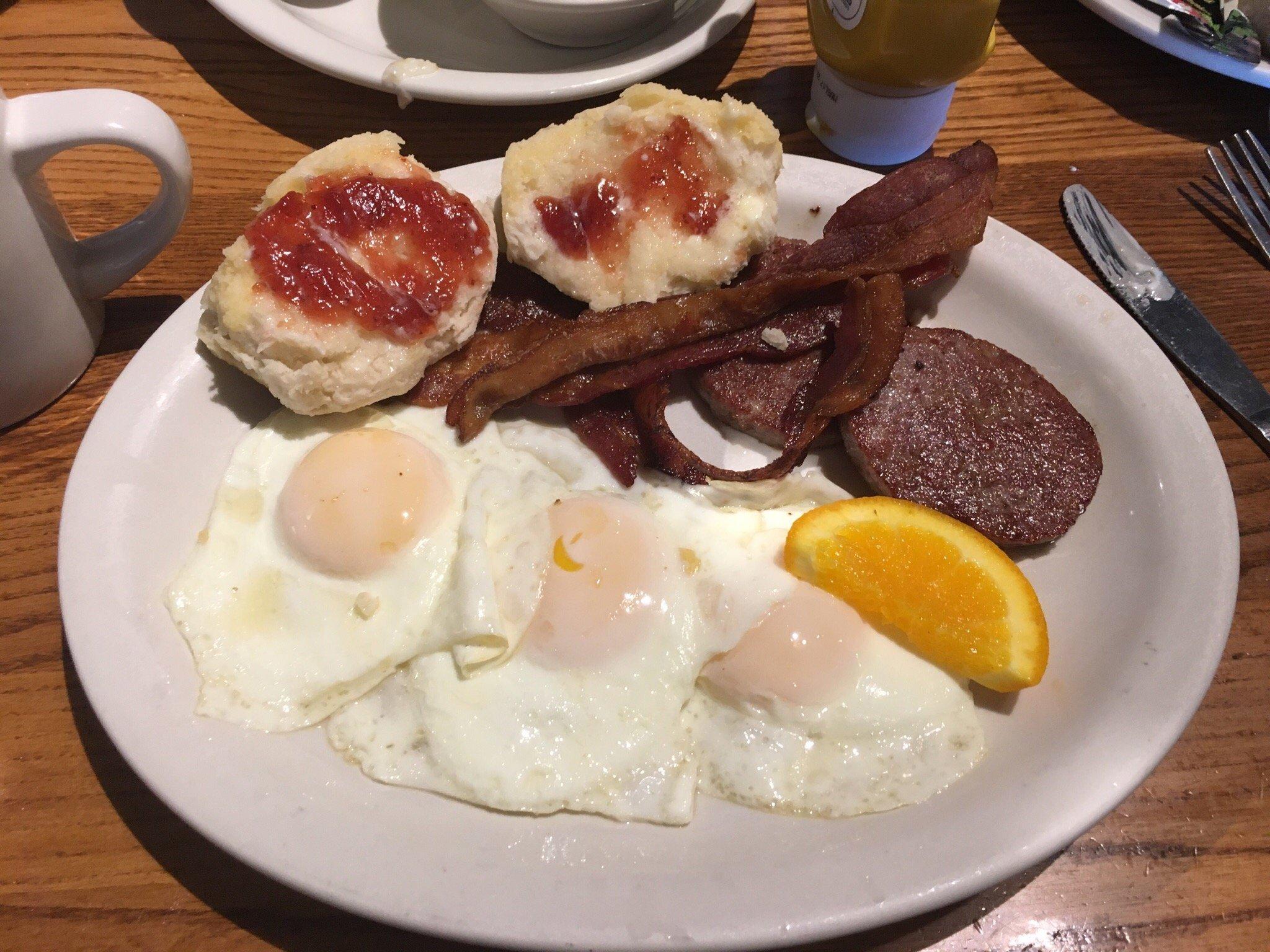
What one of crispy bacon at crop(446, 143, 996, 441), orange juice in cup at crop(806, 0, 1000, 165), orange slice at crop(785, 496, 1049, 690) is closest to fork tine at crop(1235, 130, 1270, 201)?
orange juice in cup at crop(806, 0, 1000, 165)

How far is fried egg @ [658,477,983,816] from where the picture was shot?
4.67 feet

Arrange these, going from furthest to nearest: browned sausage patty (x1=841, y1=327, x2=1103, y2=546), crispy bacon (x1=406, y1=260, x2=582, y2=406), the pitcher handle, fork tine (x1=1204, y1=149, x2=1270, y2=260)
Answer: fork tine (x1=1204, y1=149, x2=1270, y2=260) < crispy bacon (x1=406, y1=260, x2=582, y2=406) < browned sausage patty (x1=841, y1=327, x2=1103, y2=546) < the pitcher handle

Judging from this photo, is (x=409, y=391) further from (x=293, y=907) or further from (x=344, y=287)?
(x=293, y=907)

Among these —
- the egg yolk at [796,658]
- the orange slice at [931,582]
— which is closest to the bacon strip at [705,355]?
the orange slice at [931,582]

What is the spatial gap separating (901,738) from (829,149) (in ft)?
5.92

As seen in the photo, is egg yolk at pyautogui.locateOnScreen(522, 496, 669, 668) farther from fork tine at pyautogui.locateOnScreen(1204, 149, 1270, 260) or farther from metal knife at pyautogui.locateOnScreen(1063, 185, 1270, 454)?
fork tine at pyautogui.locateOnScreen(1204, 149, 1270, 260)

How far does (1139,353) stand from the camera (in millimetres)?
1789

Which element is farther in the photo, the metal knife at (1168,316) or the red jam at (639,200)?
the metal knife at (1168,316)

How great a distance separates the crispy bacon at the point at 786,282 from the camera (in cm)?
175

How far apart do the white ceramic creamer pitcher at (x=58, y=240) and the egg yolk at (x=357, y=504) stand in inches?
26.0

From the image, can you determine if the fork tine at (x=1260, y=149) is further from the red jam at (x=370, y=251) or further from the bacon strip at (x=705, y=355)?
the red jam at (x=370, y=251)

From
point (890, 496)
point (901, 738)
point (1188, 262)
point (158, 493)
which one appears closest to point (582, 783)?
point (901, 738)

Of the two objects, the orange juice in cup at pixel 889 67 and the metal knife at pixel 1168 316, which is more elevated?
the orange juice in cup at pixel 889 67

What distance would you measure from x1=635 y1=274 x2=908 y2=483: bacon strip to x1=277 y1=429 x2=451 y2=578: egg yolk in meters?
0.49
